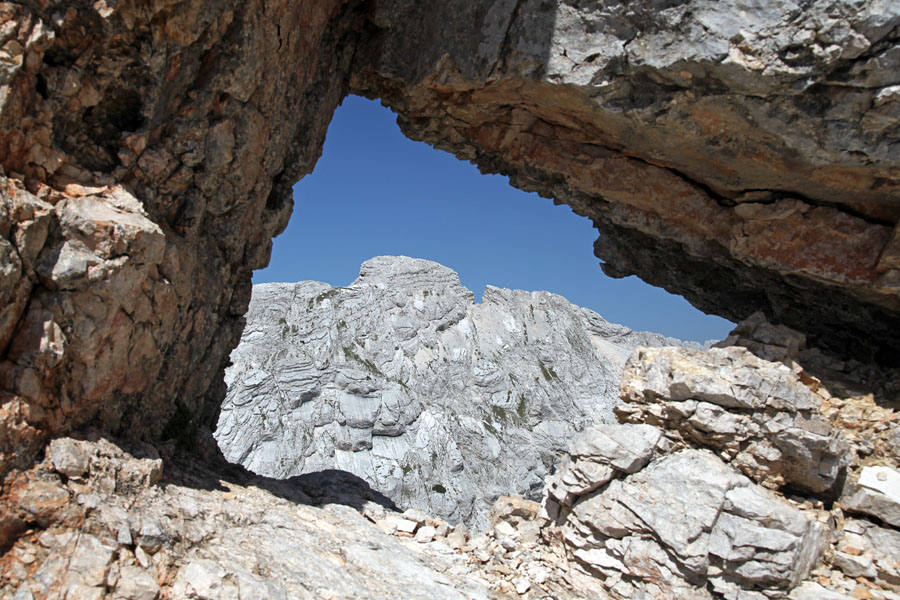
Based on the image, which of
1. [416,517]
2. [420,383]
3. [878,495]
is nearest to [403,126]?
[416,517]

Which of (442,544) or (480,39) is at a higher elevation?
(480,39)

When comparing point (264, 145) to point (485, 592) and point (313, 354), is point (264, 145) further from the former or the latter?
point (313, 354)

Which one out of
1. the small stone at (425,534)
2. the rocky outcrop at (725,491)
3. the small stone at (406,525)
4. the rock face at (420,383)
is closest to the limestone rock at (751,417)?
the rocky outcrop at (725,491)

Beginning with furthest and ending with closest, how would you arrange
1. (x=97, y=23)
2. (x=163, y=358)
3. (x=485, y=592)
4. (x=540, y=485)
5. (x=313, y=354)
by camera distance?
(x=313, y=354)
(x=540, y=485)
(x=163, y=358)
(x=485, y=592)
(x=97, y=23)

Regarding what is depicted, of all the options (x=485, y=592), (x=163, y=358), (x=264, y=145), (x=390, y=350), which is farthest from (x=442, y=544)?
(x=390, y=350)

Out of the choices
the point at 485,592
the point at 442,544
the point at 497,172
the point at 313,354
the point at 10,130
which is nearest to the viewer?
the point at 10,130

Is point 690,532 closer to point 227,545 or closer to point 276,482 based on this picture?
point 227,545

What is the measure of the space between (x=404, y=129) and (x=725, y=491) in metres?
14.2

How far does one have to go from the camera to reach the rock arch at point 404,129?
32.0 feet

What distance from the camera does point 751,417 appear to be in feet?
48.2

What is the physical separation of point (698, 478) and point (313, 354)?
74115mm

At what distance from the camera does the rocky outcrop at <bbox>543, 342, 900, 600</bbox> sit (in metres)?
12.9

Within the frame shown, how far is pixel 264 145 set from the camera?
48.5 ft

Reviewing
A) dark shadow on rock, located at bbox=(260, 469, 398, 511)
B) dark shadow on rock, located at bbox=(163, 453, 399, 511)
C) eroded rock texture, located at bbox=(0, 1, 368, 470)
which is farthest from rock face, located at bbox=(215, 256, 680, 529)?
eroded rock texture, located at bbox=(0, 1, 368, 470)
